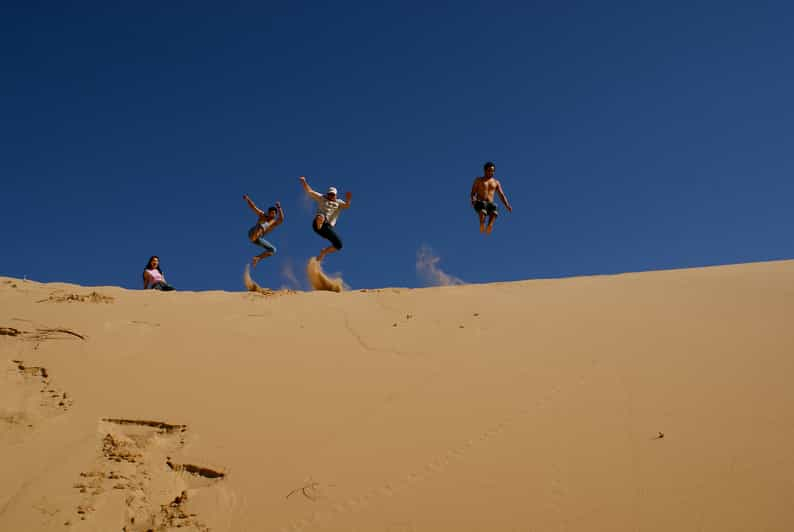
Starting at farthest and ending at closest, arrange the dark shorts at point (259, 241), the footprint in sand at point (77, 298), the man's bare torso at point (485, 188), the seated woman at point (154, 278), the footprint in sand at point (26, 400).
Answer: the man's bare torso at point (485, 188)
the dark shorts at point (259, 241)
the seated woman at point (154, 278)
the footprint in sand at point (77, 298)
the footprint in sand at point (26, 400)

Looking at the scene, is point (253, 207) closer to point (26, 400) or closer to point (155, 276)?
point (155, 276)

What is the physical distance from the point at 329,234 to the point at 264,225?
1.42m

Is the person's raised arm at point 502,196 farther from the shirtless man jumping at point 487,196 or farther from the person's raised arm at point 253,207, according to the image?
the person's raised arm at point 253,207

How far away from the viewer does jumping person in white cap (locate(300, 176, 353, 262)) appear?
8.18m

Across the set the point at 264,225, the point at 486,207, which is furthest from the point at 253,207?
the point at 486,207

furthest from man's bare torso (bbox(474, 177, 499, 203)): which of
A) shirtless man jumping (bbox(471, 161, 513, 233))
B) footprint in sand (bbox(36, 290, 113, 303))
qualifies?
footprint in sand (bbox(36, 290, 113, 303))

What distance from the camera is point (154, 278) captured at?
8133 mm

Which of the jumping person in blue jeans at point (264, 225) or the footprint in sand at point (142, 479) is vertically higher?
the jumping person in blue jeans at point (264, 225)

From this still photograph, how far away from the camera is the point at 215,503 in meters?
2.68

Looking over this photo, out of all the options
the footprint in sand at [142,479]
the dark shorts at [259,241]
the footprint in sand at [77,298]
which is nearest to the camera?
the footprint in sand at [142,479]

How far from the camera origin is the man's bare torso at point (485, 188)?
9.48 meters

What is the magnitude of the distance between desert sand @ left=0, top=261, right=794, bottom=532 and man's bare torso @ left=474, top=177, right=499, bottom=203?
441 centimetres

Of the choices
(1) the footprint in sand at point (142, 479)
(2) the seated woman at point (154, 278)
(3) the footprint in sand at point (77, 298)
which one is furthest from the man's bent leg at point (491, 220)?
(1) the footprint in sand at point (142, 479)

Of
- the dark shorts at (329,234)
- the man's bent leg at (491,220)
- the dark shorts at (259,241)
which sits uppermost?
the man's bent leg at (491,220)
